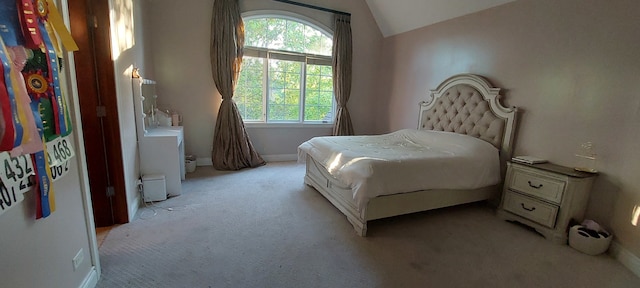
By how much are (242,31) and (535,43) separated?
3723 millimetres

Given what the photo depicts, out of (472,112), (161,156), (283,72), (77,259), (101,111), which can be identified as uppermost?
(283,72)

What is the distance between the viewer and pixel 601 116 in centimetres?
231

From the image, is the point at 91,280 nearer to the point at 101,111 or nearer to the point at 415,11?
the point at 101,111

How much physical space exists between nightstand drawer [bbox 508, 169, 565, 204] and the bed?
0.78 ft

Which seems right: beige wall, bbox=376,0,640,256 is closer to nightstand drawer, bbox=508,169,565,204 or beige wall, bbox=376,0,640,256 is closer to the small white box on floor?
nightstand drawer, bbox=508,169,565,204

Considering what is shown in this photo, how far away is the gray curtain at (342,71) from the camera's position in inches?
181

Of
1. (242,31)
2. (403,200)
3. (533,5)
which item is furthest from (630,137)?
(242,31)

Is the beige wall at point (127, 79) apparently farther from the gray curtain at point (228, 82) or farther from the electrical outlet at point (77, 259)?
the gray curtain at point (228, 82)

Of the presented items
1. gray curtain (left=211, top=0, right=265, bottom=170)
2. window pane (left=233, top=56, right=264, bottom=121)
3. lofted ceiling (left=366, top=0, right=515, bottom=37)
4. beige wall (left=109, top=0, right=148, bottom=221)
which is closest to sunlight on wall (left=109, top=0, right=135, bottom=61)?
beige wall (left=109, top=0, right=148, bottom=221)

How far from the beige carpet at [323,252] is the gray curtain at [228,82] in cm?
127

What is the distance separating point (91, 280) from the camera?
63.0 inches

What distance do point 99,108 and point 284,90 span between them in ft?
9.09

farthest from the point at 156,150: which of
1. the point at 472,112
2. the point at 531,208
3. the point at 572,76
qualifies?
the point at 572,76

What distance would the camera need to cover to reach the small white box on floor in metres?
2.77
